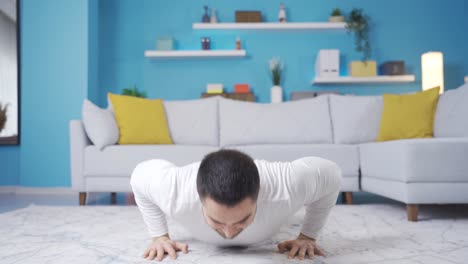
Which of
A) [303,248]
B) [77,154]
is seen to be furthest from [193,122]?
[303,248]

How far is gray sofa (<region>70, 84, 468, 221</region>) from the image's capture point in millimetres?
2160

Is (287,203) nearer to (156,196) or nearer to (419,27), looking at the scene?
(156,196)

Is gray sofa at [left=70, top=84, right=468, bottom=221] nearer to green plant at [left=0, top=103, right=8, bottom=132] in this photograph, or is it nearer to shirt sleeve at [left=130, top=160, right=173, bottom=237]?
shirt sleeve at [left=130, top=160, right=173, bottom=237]

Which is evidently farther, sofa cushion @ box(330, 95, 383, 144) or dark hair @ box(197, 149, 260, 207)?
sofa cushion @ box(330, 95, 383, 144)

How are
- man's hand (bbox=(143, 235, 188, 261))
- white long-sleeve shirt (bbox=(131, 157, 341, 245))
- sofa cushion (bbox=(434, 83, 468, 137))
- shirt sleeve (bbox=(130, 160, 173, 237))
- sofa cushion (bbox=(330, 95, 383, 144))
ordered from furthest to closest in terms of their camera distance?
1. sofa cushion (bbox=(330, 95, 383, 144))
2. sofa cushion (bbox=(434, 83, 468, 137))
3. man's hand (bbox=(143, 235, 188, 261))
4. shirt sleeve (bbox=(130, 160, 173, 237))
5. white long-sleeve shirt (bbox=(131, 157, 341, 245))

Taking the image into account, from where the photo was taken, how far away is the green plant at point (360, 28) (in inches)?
197

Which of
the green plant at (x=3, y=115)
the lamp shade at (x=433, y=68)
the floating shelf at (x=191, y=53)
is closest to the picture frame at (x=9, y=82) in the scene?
the green plant at (x=3, y=115)

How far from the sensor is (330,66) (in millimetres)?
4902

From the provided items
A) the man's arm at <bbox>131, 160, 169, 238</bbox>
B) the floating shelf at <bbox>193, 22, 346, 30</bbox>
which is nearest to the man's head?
the man's arm at <bbox>131, 160, 169, 238</bbox>

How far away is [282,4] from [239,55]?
2.97 feet

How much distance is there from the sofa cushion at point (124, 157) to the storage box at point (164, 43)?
2.38m

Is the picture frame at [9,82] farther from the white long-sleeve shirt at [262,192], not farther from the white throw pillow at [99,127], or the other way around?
the white long-sleeve shirt at [262,192]

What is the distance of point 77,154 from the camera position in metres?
3.04

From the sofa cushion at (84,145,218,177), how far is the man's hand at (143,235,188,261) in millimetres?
1563
